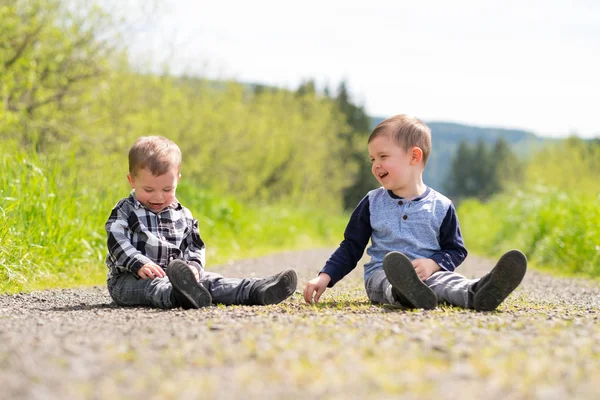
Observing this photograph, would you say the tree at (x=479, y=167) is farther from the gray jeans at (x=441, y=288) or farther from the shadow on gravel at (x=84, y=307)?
the shadow on gravel at (x=84, y=307)

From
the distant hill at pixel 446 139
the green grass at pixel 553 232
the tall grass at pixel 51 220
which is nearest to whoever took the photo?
the tall grass at pixel 51 220

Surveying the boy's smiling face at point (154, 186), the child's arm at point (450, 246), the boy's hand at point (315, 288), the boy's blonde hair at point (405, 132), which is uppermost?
the boy's blonde hair at point (405, 132)

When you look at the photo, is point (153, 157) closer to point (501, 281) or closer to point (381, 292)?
point (381, 292)

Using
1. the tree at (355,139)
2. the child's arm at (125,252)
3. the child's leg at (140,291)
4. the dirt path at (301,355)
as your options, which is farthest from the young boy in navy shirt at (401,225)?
the tree at (355,139)

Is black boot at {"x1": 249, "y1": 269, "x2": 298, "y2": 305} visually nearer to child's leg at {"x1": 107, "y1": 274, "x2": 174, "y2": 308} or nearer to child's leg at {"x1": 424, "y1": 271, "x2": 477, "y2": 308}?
child's leg at {"x1": 107, "y1": 274, "x2": 174, "y2": 308}

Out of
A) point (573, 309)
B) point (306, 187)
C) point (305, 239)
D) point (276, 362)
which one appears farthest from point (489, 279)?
point (306, 187)

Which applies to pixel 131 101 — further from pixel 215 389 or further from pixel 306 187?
pixel 306 187

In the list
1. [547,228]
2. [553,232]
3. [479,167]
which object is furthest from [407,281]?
[479,167]

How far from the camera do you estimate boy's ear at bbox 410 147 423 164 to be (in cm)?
445

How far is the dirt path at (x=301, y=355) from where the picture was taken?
1977mm

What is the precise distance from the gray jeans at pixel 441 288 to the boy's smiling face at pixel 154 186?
1.48 m

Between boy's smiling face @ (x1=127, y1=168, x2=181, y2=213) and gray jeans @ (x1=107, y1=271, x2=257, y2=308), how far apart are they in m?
0.53

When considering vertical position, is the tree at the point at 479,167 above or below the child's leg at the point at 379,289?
above

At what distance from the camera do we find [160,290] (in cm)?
420
